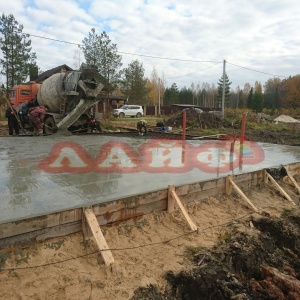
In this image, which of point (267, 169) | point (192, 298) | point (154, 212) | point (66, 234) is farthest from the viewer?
point (267, 169)

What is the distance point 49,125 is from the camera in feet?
41.6

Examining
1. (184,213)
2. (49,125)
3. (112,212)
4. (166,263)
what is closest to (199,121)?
(49,125)

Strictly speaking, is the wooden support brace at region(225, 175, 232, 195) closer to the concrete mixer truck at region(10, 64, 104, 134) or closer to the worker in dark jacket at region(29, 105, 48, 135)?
the concrete mixer truck at region(10, 64, 104, 134)

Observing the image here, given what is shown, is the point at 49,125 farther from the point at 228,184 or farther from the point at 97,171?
the point at 228,184

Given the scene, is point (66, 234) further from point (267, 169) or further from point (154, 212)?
point (267, 169)

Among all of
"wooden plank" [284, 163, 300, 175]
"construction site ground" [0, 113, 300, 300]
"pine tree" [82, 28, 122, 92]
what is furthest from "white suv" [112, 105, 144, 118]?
"construction site ground" [0, 113, 300, 300]

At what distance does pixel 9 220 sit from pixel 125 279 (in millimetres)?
1285

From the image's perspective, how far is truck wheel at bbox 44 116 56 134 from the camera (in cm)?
1220

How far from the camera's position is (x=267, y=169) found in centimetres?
606

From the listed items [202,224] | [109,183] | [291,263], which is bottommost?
[291,263]

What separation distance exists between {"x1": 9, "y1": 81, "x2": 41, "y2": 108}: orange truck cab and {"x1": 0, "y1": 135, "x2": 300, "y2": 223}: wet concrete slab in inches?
261

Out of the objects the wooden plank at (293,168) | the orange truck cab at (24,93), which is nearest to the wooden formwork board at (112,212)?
the wooden plank at (293,168)

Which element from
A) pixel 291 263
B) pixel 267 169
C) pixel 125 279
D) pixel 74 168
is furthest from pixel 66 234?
pixel 267 169

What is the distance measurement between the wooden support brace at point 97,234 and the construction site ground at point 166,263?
0.09m
